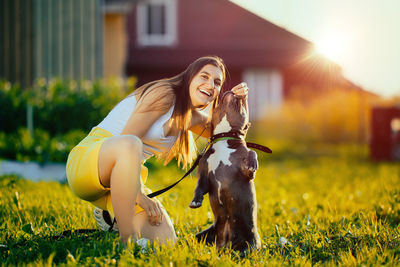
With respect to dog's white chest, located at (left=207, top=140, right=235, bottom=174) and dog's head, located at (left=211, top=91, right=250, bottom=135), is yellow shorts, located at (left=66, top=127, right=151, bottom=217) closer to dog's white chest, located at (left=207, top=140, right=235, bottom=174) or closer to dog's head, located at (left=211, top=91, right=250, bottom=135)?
dog's white chest, located at (left=207, top=140, right=235, bottom=174)

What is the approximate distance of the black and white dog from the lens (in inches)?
105

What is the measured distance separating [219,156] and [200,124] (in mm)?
554

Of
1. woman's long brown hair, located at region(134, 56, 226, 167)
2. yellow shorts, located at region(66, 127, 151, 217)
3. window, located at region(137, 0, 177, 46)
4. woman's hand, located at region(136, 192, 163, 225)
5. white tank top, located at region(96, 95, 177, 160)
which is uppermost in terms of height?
window, located at region(137, 0, 177, 46)

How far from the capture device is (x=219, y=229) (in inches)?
107

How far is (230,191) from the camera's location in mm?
2660

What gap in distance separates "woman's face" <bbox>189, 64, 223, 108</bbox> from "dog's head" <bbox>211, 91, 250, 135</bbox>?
0.12m

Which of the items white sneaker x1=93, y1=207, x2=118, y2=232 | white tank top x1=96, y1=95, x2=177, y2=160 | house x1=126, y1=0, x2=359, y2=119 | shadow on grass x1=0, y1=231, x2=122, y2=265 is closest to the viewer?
shadow on grass x1=0, y1=231, x2=122, y2=265

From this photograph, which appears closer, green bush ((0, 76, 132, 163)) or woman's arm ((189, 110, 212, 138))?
woman's arm ((189, 110, 212, 138))

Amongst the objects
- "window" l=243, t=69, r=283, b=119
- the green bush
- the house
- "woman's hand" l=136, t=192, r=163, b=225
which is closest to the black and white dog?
"woman's hand" l=136, t=192, r=163, b=225

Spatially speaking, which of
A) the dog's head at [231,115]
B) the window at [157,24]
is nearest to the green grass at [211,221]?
the dog's head at [231,115]

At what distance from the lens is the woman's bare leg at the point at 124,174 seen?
8.87 ft

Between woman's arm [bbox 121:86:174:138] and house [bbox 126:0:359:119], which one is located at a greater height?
house [bbox 126:0:359:119]

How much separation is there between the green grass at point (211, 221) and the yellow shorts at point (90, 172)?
0.77 ft

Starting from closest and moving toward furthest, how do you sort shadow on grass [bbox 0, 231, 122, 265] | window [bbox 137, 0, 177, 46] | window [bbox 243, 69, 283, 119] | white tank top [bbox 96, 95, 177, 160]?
shadow on grass [bbox 0, 231, 122, 265] → white tank top [bbox 96, 95, 177, 160] → window [bbox 137, 0, 177, 46] → window [bbox 243, 69, 283, 119]
